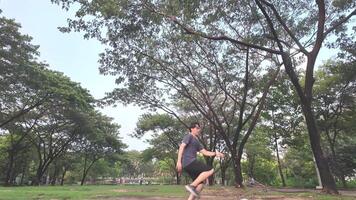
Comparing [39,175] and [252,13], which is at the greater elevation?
[252,13]

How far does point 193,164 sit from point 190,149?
11.2 inches

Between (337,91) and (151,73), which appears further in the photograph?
(337,91)

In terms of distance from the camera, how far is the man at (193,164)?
6.55m

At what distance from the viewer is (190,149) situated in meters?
6.96

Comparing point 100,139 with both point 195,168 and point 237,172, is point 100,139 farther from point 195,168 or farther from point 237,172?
point 195,168

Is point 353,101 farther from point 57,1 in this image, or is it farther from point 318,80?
point 57,1

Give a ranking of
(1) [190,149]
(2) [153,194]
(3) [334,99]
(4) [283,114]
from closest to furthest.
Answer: (1) [190,149] → (2) [153,194] → (3) [334,99] → (4) [283,114]

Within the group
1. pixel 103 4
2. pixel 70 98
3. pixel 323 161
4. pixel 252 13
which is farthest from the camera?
pixel 70 98

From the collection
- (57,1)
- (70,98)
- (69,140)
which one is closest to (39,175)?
(69,140)

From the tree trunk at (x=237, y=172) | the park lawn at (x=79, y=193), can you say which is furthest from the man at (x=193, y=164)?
the tree trunk at (x=237, y=172)

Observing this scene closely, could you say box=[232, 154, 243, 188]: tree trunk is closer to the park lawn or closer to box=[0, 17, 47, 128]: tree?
the park lawn

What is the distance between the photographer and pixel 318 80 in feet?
96.6

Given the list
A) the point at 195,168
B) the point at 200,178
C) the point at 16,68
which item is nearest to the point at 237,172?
the point at 16,68

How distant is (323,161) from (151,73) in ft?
40.9
